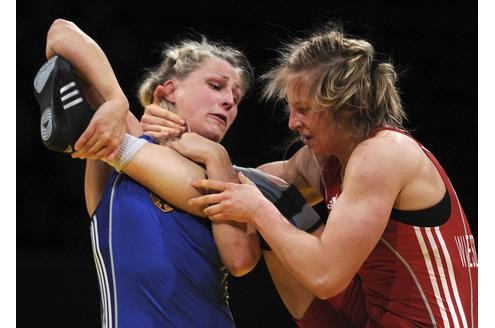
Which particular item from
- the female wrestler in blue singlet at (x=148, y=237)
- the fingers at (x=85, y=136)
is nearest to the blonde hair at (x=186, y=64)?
the female wrestler in blue singlet at (x=148, y=237)

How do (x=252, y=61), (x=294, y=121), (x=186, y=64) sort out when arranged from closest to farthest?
(x=294, y=121) → (x=186, y=64) → (x=252, y=61)

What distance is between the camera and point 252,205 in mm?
1965

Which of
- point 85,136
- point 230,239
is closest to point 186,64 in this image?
Result: point 85,136

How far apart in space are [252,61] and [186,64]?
2735mm

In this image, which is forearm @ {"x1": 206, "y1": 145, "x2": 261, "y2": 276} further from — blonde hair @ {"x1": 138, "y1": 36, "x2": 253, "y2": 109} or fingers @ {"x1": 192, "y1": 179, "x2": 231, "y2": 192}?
blonde hair @ {"x1": 138, "y1": 36, "x2": 253, "y2": 109}

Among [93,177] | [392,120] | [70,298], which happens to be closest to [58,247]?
[70,298]

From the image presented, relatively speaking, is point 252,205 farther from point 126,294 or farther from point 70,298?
point 70,298

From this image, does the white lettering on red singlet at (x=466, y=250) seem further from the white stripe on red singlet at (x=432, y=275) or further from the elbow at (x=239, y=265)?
the elbow at (x=239, y=265)

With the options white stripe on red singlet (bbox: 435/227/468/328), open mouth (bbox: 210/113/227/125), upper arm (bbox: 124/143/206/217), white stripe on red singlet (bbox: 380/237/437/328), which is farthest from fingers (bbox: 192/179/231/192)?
white stripe on red singlet (bbox: 435/227/468/328)

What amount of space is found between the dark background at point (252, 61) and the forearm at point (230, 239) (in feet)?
8.24

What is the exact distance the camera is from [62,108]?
1908mm

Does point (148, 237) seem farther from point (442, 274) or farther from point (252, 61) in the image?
point (252, 61)

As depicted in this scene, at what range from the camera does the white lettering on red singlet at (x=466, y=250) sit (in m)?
2.05

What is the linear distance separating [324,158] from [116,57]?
2758 millimetres
